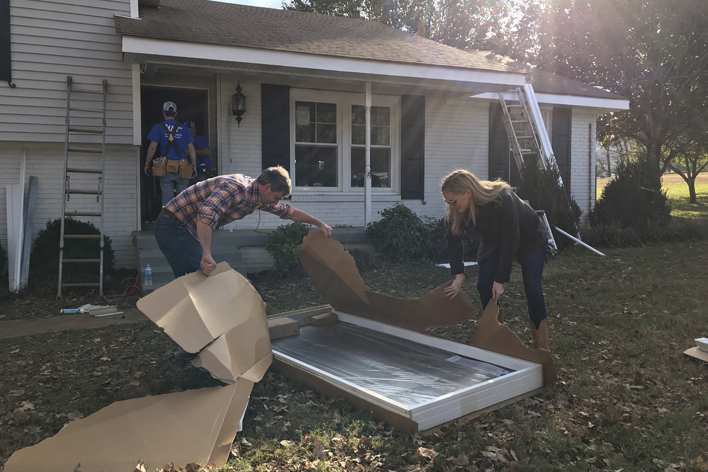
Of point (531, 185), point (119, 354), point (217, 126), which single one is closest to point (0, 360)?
point (119, 354)

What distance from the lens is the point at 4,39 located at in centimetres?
765

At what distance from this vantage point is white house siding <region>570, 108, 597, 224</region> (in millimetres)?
12388

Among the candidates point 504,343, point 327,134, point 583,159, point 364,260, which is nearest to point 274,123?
point 327,134

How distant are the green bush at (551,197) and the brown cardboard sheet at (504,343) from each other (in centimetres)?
673

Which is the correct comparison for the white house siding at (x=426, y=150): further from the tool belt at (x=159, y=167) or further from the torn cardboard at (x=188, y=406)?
the torn cardboard at (x=188, y=406)

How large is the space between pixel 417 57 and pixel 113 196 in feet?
17.5

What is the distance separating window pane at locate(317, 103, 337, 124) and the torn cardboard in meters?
6.32

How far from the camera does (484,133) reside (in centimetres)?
1129

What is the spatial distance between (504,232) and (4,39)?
7644 millimetres

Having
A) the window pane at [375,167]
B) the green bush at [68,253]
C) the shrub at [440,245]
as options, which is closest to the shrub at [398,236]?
the shrub at [440,245]

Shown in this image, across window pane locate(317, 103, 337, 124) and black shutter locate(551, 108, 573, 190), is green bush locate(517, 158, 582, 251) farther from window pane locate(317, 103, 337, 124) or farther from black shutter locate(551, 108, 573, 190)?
window pane locate(317, 103, 337, 124)

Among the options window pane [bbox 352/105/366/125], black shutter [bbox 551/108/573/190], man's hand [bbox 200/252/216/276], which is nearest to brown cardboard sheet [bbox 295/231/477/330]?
man's hand [bbox 200/252/216/276]

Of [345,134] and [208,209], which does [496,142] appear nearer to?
[345,134]

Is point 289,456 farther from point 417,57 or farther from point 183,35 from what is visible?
point 417,57
